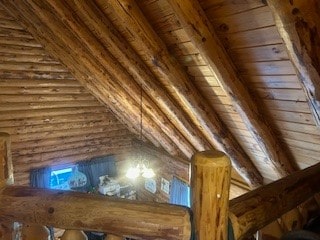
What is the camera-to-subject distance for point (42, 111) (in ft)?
17.4

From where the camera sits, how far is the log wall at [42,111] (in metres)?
4.59

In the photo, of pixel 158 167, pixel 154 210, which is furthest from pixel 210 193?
pixel 158 167

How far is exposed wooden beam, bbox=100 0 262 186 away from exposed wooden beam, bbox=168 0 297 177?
54 cm

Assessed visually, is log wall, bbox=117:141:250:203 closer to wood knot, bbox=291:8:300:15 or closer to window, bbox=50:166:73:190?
window, bbox=50:166:73:190

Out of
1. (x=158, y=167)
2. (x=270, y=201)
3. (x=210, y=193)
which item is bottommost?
(x=158, y=167)

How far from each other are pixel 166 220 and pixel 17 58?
185 inches

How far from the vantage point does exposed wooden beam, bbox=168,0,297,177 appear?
6.43ft

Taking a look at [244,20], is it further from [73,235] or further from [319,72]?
[73,235]

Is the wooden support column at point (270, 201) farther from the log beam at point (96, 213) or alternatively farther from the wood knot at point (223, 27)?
the wood knot at point (223, 27)

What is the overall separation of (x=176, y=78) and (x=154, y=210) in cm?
193

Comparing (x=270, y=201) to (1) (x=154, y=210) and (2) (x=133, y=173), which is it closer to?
(1) (x=154, y=210)

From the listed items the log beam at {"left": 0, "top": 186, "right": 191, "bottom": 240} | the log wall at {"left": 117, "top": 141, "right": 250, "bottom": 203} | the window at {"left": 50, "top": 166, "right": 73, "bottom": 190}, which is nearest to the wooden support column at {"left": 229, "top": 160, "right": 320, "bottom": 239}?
the log beam at {"left": 0, "top": 186, "right": 191, "bottom": 240}

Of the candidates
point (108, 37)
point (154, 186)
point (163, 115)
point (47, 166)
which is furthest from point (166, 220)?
point (154, 186)

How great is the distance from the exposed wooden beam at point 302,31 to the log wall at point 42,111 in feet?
14.7
